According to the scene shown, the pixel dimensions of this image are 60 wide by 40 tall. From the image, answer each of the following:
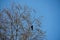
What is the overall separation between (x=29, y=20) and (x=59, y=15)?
5.43 ft

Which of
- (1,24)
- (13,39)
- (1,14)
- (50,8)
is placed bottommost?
(13,39)

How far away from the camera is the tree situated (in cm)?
400

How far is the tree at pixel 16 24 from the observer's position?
158 inches

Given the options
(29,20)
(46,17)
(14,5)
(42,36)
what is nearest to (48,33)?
(46,17)

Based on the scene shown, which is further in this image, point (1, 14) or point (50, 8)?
point (50, 8)

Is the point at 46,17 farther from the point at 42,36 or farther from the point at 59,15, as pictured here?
the point at 42,36

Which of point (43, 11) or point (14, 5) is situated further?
point (43, 11)

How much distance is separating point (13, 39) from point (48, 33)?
1494 millimetres

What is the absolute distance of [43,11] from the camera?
5.15m

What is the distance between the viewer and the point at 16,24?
13.1 ft

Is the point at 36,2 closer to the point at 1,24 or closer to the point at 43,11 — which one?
the point at 43,11

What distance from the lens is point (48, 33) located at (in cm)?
509

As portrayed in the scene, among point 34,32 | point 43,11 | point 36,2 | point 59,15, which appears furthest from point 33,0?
point 34,32

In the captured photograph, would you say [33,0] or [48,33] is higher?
[33,0]
